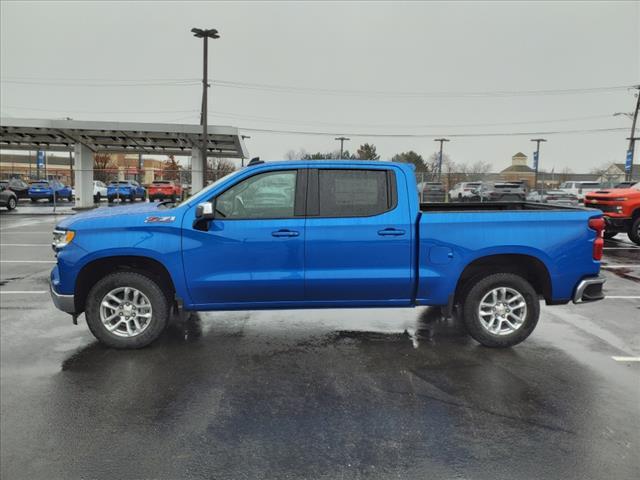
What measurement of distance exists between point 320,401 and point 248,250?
1686 mm

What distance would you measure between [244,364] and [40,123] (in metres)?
26.8

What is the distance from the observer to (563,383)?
4.38 m

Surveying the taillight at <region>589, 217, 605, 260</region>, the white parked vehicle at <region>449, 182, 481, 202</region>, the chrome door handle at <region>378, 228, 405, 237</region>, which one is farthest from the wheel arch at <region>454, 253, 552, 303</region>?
the white parked vehicle at <region>449, 182, 481, 202</region>

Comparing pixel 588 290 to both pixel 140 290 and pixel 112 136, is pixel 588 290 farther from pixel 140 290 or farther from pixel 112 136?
pixel 112 136

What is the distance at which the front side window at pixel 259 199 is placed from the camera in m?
5.07

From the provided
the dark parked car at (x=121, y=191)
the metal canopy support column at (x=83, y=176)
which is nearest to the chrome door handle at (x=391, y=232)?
the metal canopy support column at (x=83, y=176)

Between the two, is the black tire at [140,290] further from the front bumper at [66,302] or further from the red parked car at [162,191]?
the red parked car at [162,191]

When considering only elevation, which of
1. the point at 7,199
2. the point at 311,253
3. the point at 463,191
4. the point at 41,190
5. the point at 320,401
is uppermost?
the point at 463,191

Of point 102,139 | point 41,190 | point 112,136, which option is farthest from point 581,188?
point 41,190

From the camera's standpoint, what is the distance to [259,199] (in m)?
5.11

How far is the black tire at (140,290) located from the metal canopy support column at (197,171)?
75.6 ft

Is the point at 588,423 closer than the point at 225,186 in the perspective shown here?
Yes

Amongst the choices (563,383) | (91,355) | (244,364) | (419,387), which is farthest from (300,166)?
(563,383)

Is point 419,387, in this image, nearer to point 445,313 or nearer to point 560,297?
point 445,313
